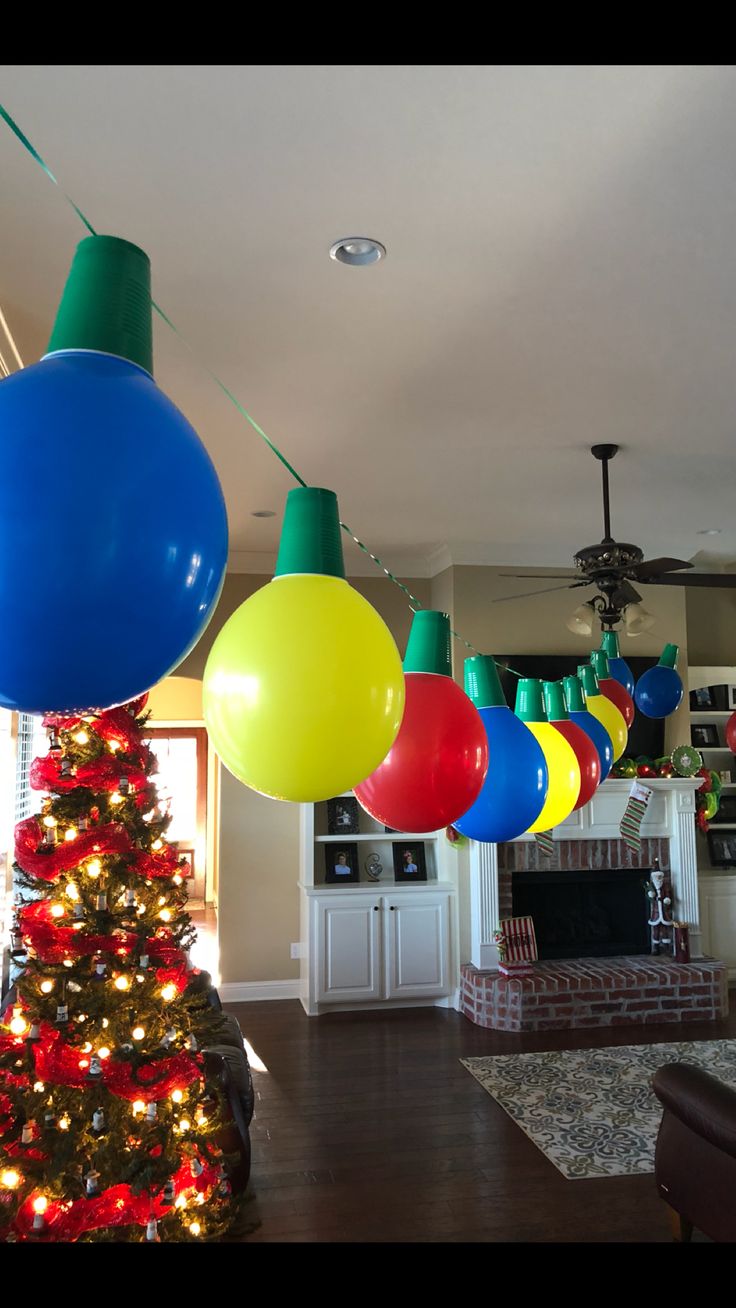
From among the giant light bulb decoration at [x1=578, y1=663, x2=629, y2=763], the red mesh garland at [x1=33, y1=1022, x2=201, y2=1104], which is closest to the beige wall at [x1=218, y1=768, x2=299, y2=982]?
the red mesh garland at [x1=33, y1=1022, x2=201, y2=1104]

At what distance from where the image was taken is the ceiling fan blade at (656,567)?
337cm

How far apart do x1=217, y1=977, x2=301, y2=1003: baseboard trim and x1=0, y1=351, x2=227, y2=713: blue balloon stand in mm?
5856

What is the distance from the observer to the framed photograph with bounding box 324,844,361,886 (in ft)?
19.3

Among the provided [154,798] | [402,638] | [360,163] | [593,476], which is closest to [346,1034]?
[402,638]

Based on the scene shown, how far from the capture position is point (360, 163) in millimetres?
1840

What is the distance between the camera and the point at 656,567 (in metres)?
3.43

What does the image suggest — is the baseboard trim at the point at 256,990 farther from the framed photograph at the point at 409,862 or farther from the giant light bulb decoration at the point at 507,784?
the giant light bulb decoration at the point at 507,784

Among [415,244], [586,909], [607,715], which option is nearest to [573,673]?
[586,909]

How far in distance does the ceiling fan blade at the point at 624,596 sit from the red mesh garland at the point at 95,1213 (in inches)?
102

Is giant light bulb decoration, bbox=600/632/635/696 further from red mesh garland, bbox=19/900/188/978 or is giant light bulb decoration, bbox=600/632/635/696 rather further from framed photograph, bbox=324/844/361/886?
framed photograph, bbox=324/844/361/886

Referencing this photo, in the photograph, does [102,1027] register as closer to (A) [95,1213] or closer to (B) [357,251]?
(A) [95,1213]

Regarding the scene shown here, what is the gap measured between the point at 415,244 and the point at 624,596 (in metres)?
1.84
